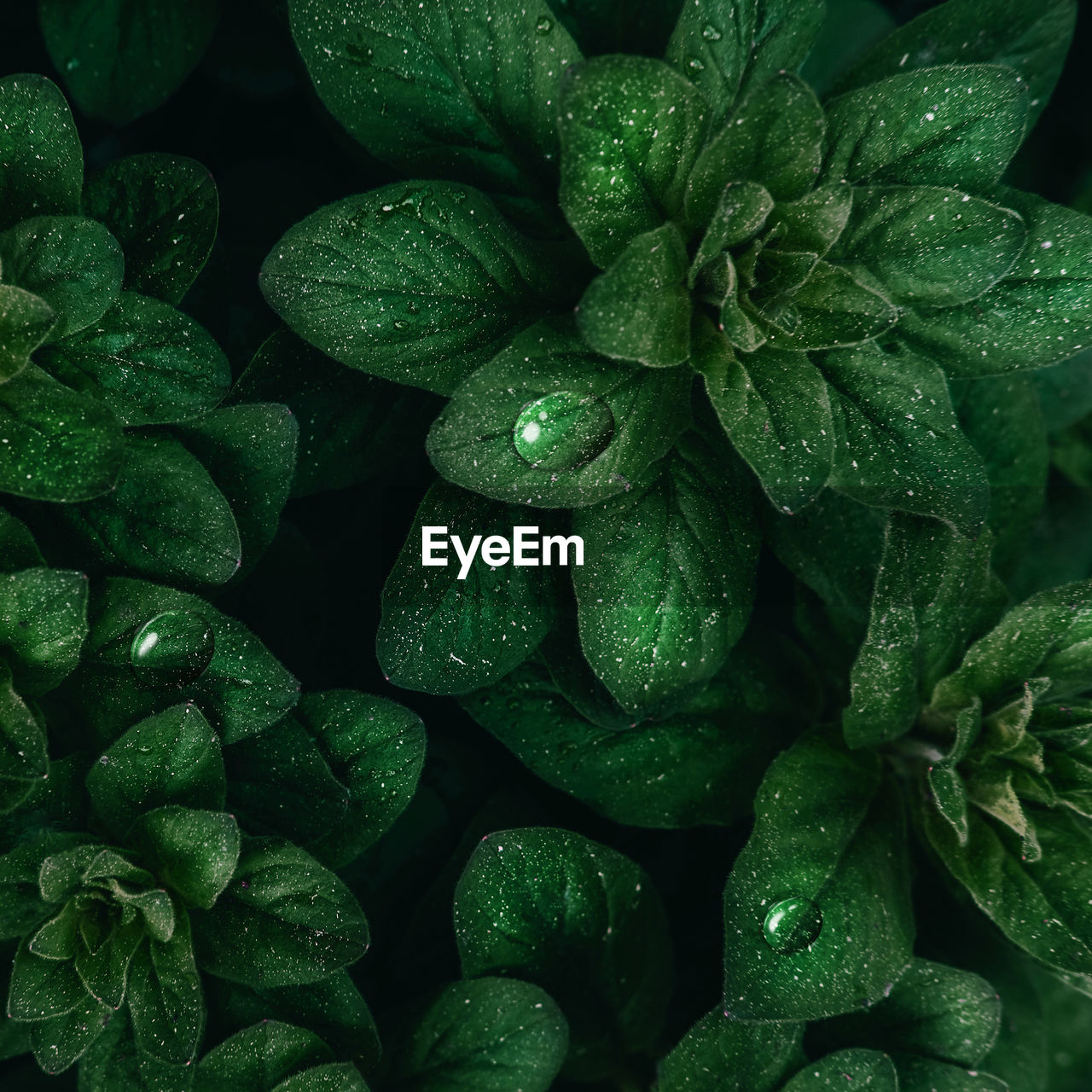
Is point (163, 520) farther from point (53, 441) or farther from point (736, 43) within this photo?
point (736, 43)

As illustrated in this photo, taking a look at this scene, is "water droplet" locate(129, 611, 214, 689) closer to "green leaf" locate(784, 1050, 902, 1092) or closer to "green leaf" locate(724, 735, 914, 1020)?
"green leaf" locate(724, 735, 914, 1020)

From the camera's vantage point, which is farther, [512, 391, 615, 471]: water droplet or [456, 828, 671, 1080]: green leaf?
[456, 828, 671, 1080]: green leaf

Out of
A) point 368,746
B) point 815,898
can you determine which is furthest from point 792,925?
point 368,746

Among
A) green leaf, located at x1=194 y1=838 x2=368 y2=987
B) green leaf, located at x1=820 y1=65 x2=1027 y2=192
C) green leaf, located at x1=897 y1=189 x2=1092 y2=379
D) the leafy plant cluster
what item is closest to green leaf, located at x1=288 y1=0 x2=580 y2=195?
the leafy plant cluster

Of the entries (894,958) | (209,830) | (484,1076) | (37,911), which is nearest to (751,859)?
(894,958)

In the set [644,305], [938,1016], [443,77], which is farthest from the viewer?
[938,1016]

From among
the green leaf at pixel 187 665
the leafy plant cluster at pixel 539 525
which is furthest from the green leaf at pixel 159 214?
the green leaf at pixel 187 665
